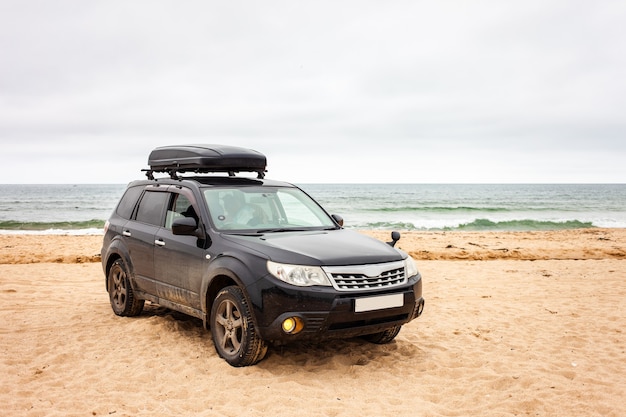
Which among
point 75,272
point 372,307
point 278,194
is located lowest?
point 75,272

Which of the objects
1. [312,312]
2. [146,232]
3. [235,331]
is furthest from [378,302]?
[146,232]

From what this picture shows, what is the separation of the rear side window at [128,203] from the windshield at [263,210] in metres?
1.78

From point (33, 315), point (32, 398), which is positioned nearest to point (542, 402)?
point (32, 398)

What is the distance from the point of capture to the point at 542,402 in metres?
4.38

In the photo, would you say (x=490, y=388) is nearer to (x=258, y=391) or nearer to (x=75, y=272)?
(x=258, y=391)

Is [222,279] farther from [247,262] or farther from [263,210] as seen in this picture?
[263,210]

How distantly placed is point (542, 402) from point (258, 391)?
92.8 inches

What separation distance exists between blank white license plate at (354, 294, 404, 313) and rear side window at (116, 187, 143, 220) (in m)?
3.80

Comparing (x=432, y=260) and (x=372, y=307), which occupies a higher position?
(x=372, y=307)

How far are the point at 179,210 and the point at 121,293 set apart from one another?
1.87 meters

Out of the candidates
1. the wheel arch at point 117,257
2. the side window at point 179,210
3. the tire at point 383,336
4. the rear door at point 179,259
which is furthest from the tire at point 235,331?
the wheel arch at point 117,257

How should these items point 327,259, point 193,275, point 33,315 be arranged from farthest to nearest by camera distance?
point 33,315, point 193,275, point 327,259

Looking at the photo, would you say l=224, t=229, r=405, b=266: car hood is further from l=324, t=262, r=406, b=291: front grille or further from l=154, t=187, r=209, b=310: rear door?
l=154, t=187, r=209, b=310: rear door

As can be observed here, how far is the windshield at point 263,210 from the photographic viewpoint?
570 cm
